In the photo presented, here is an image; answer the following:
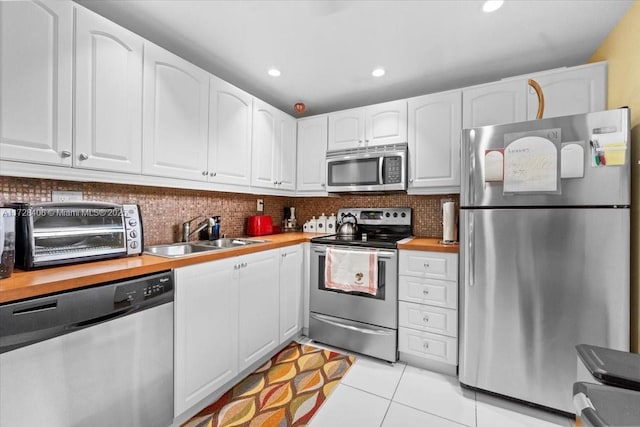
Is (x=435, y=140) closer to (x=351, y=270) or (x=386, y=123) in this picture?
(x=386, y=123)

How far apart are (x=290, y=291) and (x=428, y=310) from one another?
1112 mm

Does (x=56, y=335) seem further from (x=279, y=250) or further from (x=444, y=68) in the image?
(x=444, y=68)

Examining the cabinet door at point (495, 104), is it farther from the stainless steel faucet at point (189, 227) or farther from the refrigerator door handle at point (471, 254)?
the stainless steel faucet at point (189, 227)

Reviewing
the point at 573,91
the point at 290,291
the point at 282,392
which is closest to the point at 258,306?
the point at 290,291

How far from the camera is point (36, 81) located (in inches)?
46.3

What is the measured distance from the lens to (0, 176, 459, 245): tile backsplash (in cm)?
142

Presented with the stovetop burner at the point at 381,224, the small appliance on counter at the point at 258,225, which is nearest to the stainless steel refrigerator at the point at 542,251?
the stovetop burner at the point at 381,224

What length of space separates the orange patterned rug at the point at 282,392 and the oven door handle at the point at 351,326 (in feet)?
0.74

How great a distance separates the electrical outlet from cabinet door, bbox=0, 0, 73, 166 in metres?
0.33

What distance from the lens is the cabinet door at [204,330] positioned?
1.42m

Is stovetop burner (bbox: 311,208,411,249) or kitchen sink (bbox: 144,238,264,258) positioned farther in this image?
stovetop burner (bbox: 311,208,411,249)

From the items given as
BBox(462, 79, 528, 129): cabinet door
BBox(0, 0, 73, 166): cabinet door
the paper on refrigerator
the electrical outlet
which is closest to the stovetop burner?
BBox(462, 79, 528, 129): cabinet door

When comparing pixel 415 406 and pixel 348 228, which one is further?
pixel 348 228

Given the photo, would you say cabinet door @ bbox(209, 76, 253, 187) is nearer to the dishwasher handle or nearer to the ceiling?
the ceiling
